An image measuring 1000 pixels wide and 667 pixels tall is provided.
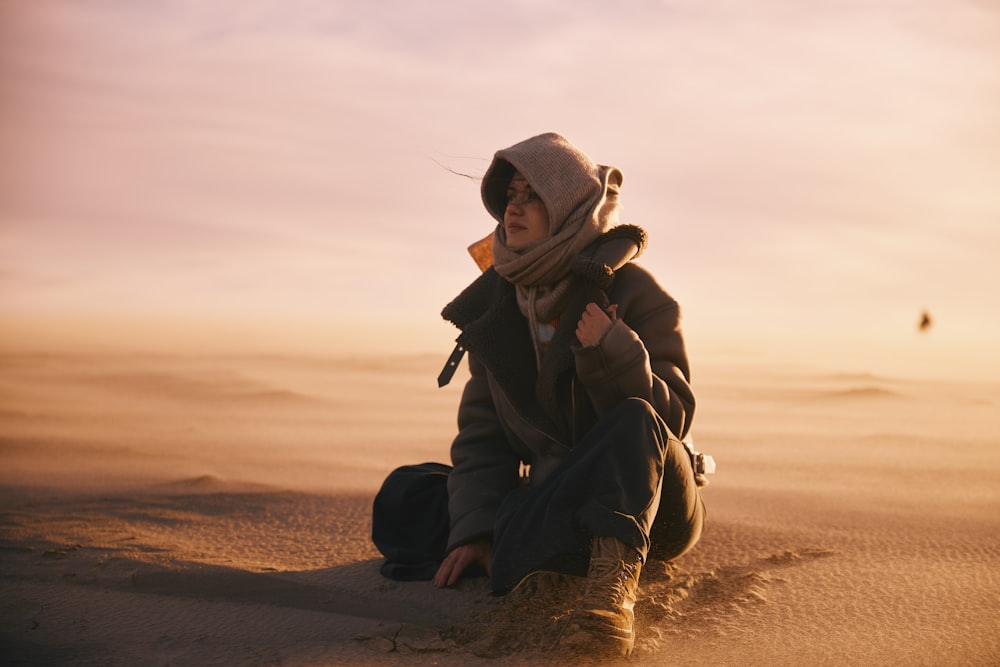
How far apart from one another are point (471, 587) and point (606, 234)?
126cm

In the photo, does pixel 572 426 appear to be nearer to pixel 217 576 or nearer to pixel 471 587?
pixel 471 587

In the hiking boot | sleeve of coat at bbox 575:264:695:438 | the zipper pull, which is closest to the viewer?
the hiking boot

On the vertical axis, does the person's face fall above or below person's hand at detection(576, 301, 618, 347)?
above

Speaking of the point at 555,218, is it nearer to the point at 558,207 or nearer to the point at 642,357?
the point at 558,207

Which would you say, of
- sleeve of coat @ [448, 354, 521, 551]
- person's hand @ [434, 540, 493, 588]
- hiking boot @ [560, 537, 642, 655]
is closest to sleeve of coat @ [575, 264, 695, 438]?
hiking boot @ [560, 537, 642, 655]

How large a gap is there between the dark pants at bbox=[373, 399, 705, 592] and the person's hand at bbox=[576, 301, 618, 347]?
22cm

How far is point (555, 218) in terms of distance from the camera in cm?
307

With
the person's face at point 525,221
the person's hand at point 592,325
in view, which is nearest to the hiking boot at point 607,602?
the person's hand at point 592,325

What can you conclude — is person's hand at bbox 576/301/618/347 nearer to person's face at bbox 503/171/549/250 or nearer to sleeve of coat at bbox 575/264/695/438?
sleeve of coat at bbox 575/264/695/438

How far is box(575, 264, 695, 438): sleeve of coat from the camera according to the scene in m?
2.76

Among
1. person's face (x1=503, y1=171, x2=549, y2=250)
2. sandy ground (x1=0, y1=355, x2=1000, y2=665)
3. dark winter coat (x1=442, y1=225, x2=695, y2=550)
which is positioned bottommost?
sandy ground (x1=0, y1=355, x2=1000, y2=665)

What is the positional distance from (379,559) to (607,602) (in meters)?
1.35

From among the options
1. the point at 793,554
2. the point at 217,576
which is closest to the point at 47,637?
the point at 217,576

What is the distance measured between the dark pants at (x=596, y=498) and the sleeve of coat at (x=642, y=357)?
0.10m
